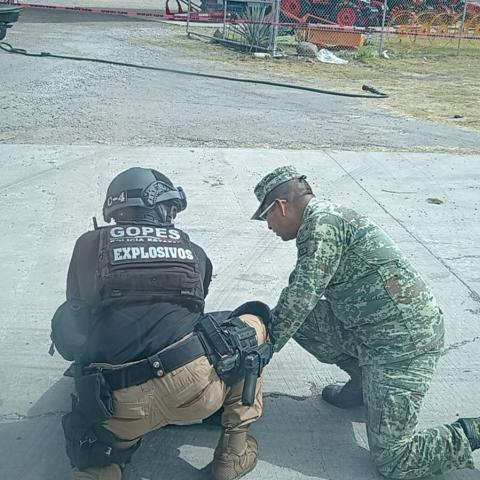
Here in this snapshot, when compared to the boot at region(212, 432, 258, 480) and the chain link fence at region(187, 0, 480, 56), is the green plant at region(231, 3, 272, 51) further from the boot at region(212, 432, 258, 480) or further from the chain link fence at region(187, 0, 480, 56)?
the boot at region(212, 432, 258, 480)

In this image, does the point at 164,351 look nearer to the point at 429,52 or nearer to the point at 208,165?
the point at 208,165

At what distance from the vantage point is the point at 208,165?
688 centimetres

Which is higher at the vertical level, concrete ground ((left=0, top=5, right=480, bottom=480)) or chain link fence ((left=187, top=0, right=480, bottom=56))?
concrete ground ((left=0, top=5, right=480, bottom=480))

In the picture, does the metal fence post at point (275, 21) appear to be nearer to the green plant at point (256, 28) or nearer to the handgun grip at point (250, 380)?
the green plant at point (256, 28)

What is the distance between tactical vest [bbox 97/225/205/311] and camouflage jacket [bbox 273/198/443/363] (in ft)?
1.46

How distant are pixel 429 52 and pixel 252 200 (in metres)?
13.6

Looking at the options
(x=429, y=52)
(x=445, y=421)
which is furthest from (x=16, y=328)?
(x=429, y=52)

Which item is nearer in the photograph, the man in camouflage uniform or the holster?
the holster

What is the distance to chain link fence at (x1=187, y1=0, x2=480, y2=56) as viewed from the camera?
15925 mm

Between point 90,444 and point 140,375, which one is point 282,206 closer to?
point 140,375

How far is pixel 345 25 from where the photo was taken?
19.9 meters

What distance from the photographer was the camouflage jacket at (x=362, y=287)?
2932mm

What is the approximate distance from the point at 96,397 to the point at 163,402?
0.23m

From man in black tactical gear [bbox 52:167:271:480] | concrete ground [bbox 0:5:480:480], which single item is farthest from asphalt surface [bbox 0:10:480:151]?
man in black tactical gear [bbox 52:167:271:480]
